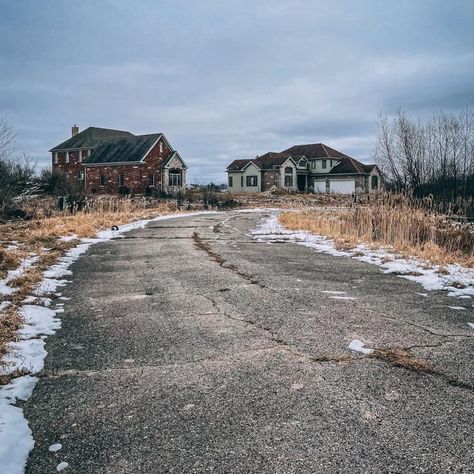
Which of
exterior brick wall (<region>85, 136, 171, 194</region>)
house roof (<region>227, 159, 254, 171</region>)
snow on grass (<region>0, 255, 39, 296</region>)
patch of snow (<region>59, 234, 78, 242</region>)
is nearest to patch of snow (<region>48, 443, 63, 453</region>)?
snow on grass (<region>0, 255, 39, 296</region>)

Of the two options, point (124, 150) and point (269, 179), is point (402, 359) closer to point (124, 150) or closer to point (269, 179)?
point (124, 150)

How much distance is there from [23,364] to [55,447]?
1192mm

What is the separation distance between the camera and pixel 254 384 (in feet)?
9.27

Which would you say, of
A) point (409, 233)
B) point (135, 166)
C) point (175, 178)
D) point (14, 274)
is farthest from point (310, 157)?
point (14, 274)

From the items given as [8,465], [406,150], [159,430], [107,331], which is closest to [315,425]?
[159,430]

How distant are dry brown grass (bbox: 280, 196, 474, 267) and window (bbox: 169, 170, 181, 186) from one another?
33.0 metres

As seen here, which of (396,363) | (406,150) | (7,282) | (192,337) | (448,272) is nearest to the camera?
(396,363)

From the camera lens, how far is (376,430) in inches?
89.6

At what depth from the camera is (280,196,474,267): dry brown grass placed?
831 centimetres

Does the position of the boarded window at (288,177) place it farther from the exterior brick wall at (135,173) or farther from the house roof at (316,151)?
the exterior brick wall at (135,173)

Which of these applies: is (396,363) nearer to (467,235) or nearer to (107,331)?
(107,331)

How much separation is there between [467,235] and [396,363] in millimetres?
7489

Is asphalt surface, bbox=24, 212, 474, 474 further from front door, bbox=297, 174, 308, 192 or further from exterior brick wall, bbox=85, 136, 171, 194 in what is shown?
front door, bbox=297, 174, 308, 192

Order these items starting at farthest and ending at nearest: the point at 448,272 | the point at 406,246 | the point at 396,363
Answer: the point at 406,246 → the point at 448,272 → the point at 396,363
